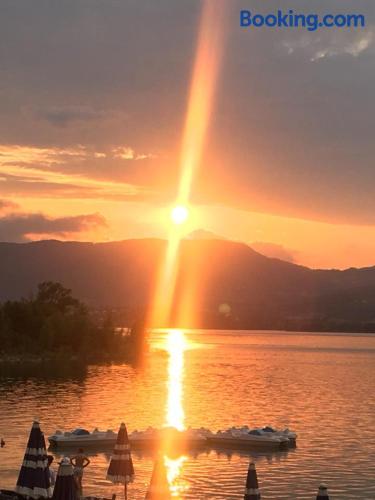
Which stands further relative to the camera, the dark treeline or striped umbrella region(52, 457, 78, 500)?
the dark treeline

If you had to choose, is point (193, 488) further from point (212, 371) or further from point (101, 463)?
point (212, 371)

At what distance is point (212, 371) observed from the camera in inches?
6132

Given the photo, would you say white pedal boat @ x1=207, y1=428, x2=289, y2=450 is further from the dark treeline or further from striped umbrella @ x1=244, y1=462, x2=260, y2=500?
the dark treeline

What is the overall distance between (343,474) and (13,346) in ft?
399

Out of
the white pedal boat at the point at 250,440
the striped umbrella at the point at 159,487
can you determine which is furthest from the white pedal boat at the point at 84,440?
the striped umbrella at the point at 159,487

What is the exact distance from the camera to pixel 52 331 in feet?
555

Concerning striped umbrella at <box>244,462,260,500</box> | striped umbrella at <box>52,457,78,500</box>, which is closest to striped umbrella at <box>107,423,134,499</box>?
striped umbrella at <box>52,457,78,500</box>

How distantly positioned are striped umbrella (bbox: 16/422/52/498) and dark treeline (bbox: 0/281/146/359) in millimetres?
136019

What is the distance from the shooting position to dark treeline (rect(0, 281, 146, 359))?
546ft

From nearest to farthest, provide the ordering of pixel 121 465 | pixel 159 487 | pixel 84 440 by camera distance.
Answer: pixel 159 487, pixel 121 465, pixel 84 440

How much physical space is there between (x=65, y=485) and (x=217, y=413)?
63614mm

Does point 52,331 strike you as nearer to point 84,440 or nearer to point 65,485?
point 84,440

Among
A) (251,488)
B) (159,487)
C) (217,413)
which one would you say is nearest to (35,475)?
(159,487)

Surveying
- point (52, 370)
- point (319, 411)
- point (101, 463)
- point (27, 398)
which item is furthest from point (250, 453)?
point (52, 370)
